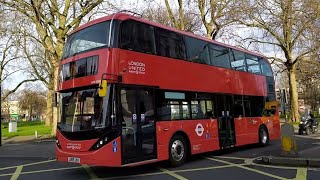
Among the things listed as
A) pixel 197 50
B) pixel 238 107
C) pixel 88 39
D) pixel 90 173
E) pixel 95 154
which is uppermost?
pixel 197 50

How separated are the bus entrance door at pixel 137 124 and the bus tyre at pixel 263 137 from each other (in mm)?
7854

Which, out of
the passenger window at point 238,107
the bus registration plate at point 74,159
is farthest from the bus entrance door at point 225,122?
the bus registration plate at point 74,159

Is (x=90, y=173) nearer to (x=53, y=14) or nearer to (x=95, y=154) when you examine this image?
(x=95, y=154)

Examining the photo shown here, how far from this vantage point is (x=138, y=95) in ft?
38.3

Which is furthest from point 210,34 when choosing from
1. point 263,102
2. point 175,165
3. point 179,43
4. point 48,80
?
point 48,80

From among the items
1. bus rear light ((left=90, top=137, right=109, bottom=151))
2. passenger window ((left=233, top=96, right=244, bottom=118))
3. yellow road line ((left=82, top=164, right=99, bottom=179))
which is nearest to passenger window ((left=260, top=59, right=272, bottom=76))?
passenger window ((left=233, top=96, right=244, bottom=118))

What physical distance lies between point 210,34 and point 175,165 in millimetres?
18044

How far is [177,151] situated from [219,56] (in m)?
4.70

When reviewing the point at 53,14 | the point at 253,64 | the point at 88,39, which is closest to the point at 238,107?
the point at 253,64

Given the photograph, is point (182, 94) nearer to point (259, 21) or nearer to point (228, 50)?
point (228, 50)

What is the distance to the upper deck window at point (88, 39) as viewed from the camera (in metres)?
11.4

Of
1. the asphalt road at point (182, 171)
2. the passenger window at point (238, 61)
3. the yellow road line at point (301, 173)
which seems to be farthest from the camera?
the passenger window at point (238, 61)

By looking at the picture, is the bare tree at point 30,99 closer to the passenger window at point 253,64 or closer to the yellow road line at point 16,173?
the passenger window at point 253,64

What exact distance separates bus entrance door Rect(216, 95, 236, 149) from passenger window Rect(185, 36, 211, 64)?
1.58 meters
